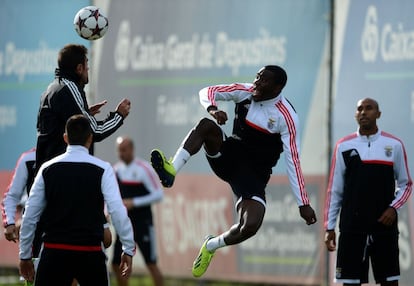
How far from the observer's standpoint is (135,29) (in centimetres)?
1755

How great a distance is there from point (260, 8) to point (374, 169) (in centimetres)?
463

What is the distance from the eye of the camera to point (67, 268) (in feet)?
30.7

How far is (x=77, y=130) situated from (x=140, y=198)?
7.44 m

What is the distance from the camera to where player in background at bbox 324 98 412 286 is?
12.4 metres

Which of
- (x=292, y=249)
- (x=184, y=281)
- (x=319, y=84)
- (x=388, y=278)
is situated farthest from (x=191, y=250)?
(x=388, y=278)

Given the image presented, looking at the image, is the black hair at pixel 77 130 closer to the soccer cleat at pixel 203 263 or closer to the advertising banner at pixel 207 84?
the soccer cleat at pixel 203 263

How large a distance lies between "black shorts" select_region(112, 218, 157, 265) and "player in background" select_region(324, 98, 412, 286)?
15.6 ft

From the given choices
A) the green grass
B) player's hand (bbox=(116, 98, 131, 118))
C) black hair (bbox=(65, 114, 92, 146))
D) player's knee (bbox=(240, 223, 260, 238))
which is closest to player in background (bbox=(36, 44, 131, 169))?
player's hand (bbox=(116, 98, 131, 118))

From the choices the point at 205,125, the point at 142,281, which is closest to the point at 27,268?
the point at 205,125

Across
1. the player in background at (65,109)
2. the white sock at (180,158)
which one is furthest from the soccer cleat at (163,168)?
the player in background at (65,109)

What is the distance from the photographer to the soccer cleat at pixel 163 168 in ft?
34.9

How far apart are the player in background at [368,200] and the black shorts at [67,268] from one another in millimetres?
3722

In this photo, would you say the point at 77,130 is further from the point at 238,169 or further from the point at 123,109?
the point at 238,169

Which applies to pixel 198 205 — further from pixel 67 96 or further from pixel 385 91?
pixel 67 96
